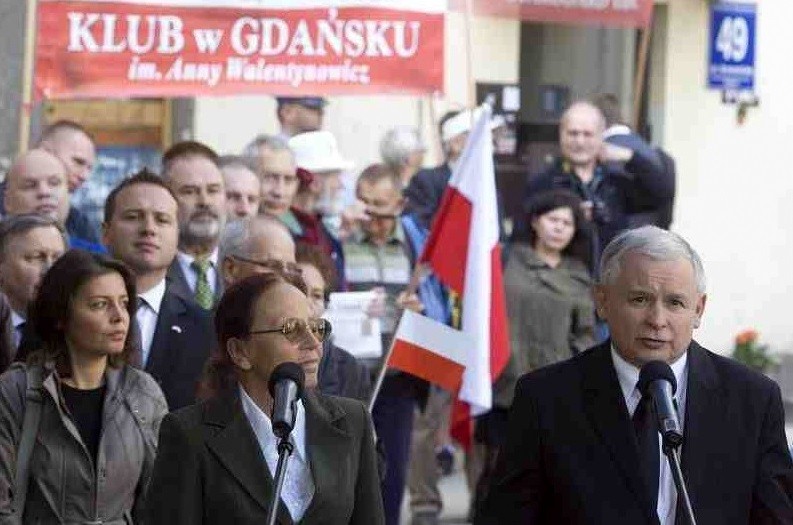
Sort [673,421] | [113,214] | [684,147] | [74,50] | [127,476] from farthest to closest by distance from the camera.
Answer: [684,147] → [74,50] → [113,214] → [127,476] → [673,421]

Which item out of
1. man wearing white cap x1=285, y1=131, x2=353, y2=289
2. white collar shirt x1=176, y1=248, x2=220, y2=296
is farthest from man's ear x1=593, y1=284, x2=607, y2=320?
man wearing white cap x1=285, y1=131, x2=353, y2=289

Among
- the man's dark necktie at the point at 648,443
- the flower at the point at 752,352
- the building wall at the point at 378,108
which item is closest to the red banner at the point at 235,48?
the building wall at the point at 378,108

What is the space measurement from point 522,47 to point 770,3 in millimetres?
2156

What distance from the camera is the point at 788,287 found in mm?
→ 20406

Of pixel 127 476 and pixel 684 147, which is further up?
pixel 684 147

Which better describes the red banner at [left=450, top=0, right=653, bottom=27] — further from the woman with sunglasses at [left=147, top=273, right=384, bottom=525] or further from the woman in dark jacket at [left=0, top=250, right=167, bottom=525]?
the woman with sunglasses at [left=147, top=273, right=384, bottom=525]

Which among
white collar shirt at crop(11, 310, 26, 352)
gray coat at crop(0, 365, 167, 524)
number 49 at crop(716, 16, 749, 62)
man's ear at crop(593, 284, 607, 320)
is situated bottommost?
gray coat at crop(0, 365, 167, 524)

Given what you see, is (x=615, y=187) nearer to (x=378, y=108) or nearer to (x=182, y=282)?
(x=378, y=108)

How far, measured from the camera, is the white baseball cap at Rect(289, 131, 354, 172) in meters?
12.3

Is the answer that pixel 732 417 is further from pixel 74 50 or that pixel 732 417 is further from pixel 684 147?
→ pixel 684 147

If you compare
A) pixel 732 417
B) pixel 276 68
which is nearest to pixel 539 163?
pixel 276 68

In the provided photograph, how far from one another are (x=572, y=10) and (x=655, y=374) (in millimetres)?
7181

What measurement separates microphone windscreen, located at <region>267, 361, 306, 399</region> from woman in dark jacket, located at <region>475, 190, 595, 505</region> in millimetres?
6274

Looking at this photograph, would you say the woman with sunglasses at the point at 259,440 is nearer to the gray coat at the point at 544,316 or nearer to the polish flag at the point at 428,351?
the polish flag at the point at 428,351
